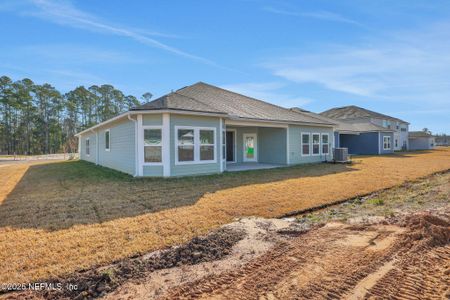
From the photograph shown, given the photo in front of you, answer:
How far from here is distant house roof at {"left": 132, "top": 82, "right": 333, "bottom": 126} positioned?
11.0 metres

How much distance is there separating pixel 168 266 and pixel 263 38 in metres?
13.4

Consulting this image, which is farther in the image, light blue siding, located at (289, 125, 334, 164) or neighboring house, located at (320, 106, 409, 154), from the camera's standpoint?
neighboring house, located at (320, 106, 409, 154)

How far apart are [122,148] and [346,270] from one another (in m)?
11.6

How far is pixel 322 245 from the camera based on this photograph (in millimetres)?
3852

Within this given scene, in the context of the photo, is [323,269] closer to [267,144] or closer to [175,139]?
[175,139]

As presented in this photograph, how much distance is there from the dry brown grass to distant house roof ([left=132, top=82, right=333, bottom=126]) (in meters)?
3.04

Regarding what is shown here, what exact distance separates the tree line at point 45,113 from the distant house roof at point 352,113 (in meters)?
39.6

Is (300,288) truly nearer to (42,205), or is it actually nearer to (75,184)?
(42,205)

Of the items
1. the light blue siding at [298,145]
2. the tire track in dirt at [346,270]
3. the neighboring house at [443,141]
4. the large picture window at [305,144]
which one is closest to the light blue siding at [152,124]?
the tire track in dirt at [346,270]

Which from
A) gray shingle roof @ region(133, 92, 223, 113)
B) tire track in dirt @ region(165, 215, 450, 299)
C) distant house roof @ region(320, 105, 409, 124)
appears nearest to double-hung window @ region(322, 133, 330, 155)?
gray shingle roof @ region(133, 92, 223, 113)

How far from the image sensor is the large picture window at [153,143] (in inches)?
414

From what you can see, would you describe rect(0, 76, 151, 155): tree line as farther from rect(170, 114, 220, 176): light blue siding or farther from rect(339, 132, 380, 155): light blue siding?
rect(339, 132, 380, 155): light blue siding

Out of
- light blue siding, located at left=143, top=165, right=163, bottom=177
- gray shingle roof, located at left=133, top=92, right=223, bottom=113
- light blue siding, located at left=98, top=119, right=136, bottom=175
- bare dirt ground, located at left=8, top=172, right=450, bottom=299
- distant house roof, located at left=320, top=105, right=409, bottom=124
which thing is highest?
distant house roof, located at left=320, top=105, right=409, bottom=124

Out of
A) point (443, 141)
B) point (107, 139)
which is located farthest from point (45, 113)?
point (443, 141)
